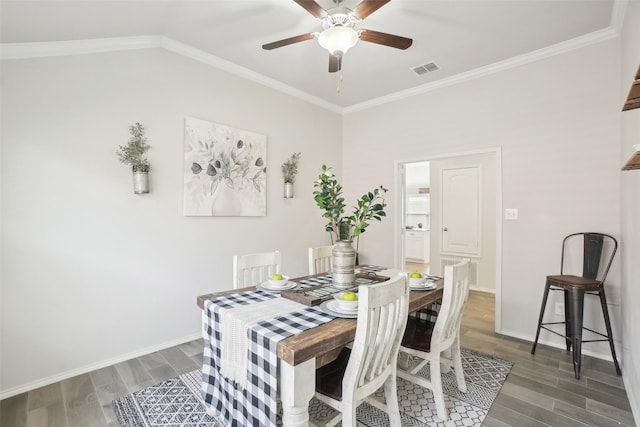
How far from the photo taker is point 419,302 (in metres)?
1.90

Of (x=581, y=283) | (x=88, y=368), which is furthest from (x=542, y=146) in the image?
(x=88, y=368)

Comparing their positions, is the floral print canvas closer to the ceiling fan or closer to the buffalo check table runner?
the ceiling fan

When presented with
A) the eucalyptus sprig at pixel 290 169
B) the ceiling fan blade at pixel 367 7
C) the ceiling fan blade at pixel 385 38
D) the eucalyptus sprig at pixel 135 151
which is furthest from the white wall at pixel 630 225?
the eucalyptus sprig at pixel 135 151

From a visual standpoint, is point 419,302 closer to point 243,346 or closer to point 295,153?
point 243,346

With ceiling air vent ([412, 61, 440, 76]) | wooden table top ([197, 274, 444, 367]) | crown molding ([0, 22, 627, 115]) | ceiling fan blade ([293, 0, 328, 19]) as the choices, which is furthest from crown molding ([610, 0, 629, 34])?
wooden table top ([197, 274, 444, 367])

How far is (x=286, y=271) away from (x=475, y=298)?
9.35 feet

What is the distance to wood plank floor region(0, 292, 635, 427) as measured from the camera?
6.20 feet

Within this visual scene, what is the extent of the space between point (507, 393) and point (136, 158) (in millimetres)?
3414

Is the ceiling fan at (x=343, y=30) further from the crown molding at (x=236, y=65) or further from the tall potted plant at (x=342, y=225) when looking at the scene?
the crown molding at (x=236, y=65)

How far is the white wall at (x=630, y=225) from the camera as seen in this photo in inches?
76.1

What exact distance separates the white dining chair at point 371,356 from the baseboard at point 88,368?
75.2 inches

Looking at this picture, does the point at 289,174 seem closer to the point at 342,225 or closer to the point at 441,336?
the point at 342,225

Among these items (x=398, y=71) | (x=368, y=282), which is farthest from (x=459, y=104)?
(x=368, y=282)

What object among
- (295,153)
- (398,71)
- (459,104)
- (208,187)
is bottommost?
(208,187)
